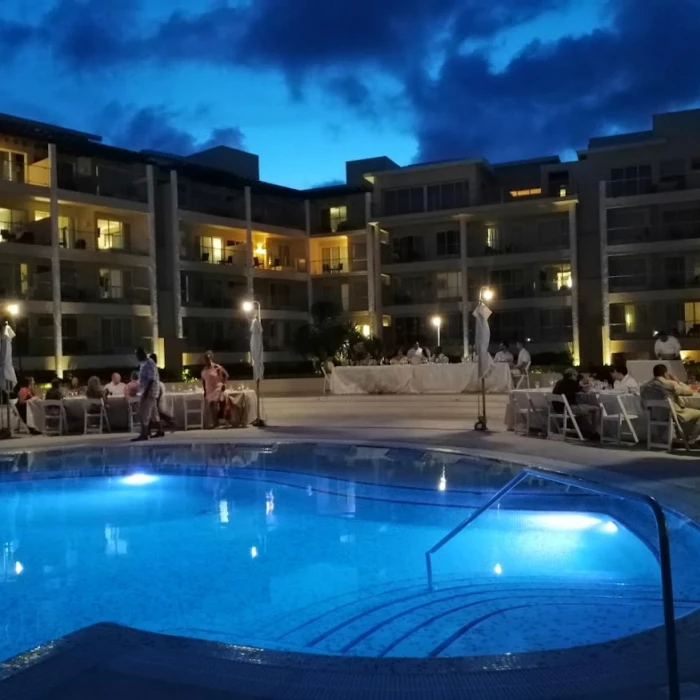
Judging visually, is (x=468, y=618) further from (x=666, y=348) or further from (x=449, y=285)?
(x=449, y=285)

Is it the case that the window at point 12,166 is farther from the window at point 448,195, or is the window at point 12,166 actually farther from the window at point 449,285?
the window at point 449,285

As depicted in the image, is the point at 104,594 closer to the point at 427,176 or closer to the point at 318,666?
the point at 318,666

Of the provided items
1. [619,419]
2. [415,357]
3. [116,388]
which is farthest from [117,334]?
[619,419]

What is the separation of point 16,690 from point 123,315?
120ft

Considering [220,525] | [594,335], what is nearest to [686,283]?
[594,335]

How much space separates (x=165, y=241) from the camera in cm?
4181

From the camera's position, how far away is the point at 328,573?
23.5 ft

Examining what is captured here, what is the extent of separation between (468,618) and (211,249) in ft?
132

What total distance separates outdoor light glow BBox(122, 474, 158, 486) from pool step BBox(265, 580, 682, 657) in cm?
662

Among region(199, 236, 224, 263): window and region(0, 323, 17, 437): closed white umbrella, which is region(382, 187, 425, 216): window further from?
region(0, 323, 17, 437): closed white umbrella

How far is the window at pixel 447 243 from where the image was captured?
→ 146 ft

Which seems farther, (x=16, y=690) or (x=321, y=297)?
(x=321, y=297)

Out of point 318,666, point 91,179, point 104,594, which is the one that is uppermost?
point 91,179

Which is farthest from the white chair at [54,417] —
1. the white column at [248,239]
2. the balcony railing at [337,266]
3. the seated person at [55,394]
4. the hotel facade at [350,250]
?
the balcony railing at [337,266]
